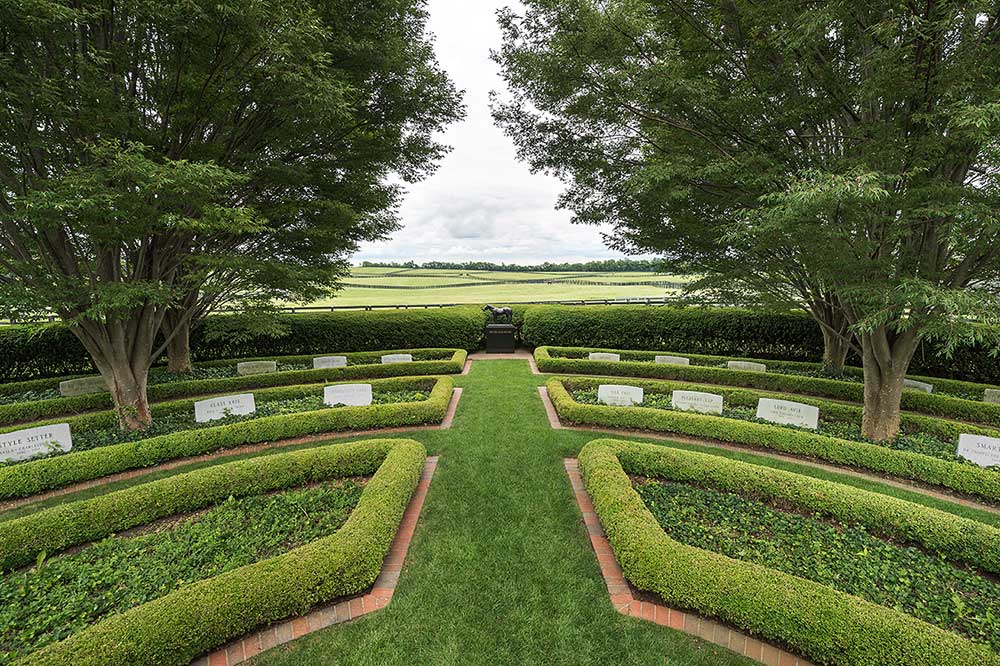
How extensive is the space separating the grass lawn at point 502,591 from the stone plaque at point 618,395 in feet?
8.86

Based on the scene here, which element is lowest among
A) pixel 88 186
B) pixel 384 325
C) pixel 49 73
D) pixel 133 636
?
pixel 133 636

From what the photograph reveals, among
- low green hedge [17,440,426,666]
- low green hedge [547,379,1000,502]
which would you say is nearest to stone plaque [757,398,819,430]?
low green hedge [547,379,1000,502]

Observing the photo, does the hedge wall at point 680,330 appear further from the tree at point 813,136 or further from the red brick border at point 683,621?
the red brick border at point 683,621

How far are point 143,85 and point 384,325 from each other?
8977 mm

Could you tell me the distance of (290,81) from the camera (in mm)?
6242

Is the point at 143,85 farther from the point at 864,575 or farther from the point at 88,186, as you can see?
the point at 864,575

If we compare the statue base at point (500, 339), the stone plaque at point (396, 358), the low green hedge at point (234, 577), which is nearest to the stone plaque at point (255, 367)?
the stone plaque at point (396, 358)

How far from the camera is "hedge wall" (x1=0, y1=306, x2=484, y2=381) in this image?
1096 centimetres

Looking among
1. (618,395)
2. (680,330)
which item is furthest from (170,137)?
(680,330)

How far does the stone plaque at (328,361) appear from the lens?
38.0 ft

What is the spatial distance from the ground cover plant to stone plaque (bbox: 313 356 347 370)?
6.69 metres

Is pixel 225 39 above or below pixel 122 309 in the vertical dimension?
above

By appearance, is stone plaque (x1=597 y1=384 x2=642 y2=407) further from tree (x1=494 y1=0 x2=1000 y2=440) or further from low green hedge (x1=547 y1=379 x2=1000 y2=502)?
tree (x1=494 y1=0 x2=1000 y2=440)

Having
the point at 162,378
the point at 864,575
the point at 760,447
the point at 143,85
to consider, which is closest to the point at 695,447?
the point at 760,447
